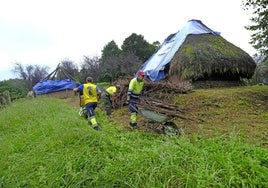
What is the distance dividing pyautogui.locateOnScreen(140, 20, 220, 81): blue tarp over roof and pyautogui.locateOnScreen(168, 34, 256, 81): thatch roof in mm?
554

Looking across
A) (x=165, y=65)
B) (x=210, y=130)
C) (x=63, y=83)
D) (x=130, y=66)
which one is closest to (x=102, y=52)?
(x=130, y=66)

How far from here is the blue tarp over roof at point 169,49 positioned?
47.8 ft

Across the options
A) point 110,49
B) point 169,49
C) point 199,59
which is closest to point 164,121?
point 199,59

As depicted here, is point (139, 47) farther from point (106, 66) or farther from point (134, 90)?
point (134, 90)

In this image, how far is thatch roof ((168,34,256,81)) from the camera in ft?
41.7

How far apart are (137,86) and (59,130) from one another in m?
2.87

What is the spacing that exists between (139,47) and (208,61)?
891 inches

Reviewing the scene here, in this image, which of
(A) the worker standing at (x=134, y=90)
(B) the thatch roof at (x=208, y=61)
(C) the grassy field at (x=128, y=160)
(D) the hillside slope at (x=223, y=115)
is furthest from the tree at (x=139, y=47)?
(C) the grassy field at (x=128, y=160)

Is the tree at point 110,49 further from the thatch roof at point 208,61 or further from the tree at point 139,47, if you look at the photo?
the thatch roof at point 208,61

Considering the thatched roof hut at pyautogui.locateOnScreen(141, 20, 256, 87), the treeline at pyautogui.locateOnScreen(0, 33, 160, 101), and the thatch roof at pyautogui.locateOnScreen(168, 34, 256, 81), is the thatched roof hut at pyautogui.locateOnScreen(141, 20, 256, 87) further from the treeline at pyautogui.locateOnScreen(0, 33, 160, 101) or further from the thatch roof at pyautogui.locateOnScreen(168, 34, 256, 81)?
the treeline at pyautogui.locateOnScreen(0, 33, 160, 101)

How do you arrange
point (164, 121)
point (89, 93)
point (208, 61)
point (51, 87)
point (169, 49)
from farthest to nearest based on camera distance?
point (51, 87)
point (169, 49)
point (208, 61)
point (89, 93)
point (164, 121)

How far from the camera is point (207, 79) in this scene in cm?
1334

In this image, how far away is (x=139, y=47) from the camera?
114 ft

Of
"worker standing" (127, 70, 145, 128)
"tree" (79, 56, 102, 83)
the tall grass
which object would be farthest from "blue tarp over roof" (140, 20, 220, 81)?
"tree" (79, 56, 102, 83)
